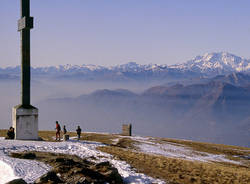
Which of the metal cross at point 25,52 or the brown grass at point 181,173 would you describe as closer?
the brown grass at point 181,173

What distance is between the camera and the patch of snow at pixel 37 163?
50.3 ft

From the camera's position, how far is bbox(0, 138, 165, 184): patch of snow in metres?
15.3

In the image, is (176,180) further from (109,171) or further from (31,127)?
(31,127)

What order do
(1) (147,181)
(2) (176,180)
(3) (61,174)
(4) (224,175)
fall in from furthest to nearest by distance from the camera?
(4) (224,175) → (2) (176,180) → (1) (147,181) → (3) (61,174)

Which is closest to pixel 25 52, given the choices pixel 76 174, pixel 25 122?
pixel 25 122

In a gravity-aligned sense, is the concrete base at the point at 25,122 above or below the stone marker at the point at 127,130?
above

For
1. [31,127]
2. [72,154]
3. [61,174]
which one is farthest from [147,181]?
[31,127]

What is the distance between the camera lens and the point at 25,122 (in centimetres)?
2708

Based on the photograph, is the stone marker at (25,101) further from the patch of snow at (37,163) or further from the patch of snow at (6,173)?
the patch of snow at (6,173)

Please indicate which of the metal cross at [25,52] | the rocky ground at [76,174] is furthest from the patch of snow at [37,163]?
the metal cross at [25,52]

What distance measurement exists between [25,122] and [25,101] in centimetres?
173

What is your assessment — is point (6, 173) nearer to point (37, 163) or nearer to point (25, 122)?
point (37, 163)

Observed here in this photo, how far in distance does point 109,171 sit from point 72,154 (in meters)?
6.48

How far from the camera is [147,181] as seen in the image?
1639 cm
